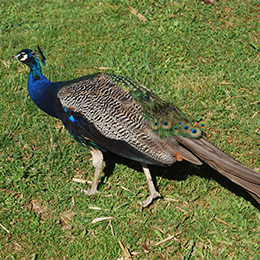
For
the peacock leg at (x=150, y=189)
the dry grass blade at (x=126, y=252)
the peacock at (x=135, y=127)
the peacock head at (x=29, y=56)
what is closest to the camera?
the peacock at (x=135, y=127)

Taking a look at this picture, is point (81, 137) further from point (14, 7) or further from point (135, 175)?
point (14, 7)

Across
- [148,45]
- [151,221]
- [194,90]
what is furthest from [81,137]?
[148,45]

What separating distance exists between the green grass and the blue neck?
0.47 m

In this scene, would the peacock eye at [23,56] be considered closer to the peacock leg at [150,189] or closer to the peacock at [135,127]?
the peacock at [135,127]

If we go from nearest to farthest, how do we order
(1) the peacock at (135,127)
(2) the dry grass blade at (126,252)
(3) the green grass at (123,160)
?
(1) the peacock at (135,127)
(2) the dry grass blade at (126,252)
(3) the green grass at (123,160)

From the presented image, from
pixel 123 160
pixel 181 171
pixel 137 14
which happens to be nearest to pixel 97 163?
pixel 123 160

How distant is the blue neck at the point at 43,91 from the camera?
337 cm

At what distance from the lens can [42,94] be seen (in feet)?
11.3

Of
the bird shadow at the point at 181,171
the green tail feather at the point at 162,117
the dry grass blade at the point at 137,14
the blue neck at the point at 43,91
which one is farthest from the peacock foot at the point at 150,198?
the dry grass blade at the point at 137,14

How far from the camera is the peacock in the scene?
2.81 m

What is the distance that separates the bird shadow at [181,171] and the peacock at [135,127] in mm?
272

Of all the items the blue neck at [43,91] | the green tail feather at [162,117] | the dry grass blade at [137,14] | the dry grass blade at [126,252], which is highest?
the blue neck at [43,91]

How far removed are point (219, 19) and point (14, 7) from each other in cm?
260

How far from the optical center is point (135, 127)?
2984mm
